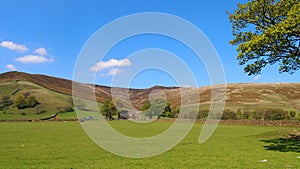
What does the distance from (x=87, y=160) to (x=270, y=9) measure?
808 inches

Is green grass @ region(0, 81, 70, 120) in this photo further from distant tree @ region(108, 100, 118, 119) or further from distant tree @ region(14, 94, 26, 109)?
distant tree @ region(108, 100, 118, 119)

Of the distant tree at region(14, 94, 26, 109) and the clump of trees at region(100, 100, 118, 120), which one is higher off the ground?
the distant tree at region(14, 94, 26, 109)

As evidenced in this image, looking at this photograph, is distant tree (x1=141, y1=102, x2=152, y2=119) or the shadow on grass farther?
distant tree (x1=141, y1=102, x2=152, y2=119)

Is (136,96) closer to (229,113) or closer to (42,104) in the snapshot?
(42,104)

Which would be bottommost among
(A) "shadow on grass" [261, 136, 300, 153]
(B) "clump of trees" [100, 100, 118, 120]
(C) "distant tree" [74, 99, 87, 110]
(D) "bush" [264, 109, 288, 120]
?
(A) "shadow on grass" [261, 136, 300, 153]

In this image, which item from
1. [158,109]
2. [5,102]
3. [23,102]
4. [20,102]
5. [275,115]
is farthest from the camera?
[23,102]

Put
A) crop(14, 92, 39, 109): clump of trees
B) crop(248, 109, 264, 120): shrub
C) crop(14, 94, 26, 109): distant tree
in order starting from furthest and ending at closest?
crop(14, 92, 39, 109): clump of trees
crop(14, 94, 26, 109): distant tree
crop(248, 109, 264, 120): shrub

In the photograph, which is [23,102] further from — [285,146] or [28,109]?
[285,146]

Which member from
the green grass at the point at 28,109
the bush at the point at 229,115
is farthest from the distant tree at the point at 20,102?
the bush at the point at 229,115

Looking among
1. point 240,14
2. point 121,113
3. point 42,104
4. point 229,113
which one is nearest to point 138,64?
point 240,14

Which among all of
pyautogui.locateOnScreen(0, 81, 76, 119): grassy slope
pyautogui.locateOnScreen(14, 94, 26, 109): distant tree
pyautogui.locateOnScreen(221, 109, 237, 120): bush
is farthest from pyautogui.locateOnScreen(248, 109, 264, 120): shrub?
pyautogui.locateOnScreen(14, 94, 26, 109): distant tree

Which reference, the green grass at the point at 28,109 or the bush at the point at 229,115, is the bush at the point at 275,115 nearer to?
the bush at the point at 229,115

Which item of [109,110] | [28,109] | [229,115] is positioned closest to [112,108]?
[109,110]

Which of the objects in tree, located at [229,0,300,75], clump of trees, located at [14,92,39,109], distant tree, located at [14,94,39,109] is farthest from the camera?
distant tree, located at [14,94,39,109]
